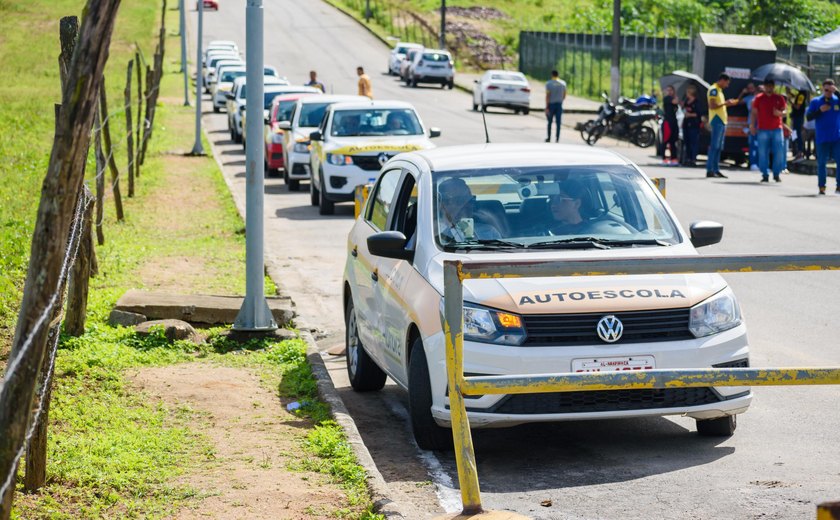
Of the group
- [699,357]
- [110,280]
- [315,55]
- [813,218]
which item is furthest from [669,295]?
[315,55]

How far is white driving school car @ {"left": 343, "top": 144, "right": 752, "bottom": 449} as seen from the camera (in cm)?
671

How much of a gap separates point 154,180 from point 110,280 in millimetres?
10944

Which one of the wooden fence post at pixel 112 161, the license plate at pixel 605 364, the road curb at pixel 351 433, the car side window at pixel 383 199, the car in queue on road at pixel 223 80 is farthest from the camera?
the car in queue on road at pixel 223 80

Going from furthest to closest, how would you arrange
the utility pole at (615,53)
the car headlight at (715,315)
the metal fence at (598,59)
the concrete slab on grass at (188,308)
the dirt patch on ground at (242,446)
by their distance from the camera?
1. the metal fence at (598,59)
2. the utility pole at (615,53)
3. the concrete slab on grass at (188,308)
4. the car headlight at (715,315)
5. the dirt patch on ground at (242,446)

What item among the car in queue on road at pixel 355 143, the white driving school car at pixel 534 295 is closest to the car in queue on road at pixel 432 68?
the car in queue on road at pixel 355 143

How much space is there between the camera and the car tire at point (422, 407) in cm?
701

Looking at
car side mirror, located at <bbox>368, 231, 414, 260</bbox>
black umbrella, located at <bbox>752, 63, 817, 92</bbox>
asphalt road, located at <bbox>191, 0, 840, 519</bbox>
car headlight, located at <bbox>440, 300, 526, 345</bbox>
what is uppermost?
black umbrella, located at <bbox>752, 63, 817, 92</bbox>

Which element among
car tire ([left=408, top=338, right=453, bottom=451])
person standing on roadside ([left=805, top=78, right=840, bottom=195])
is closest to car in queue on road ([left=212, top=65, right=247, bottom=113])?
person standing on roadside ([left=805, top=78, right=840, bottom=195])

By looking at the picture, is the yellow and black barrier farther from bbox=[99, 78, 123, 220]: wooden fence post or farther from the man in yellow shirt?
the man in yellow shirt

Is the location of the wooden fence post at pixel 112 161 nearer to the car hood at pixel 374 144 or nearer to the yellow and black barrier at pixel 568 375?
the car hood at pixel 374 144

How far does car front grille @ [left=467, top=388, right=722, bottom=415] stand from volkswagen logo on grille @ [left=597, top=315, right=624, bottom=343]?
298mm

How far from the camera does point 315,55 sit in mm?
67250

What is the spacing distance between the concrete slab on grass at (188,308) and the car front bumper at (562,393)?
4154mm

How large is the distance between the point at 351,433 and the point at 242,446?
0.61m
